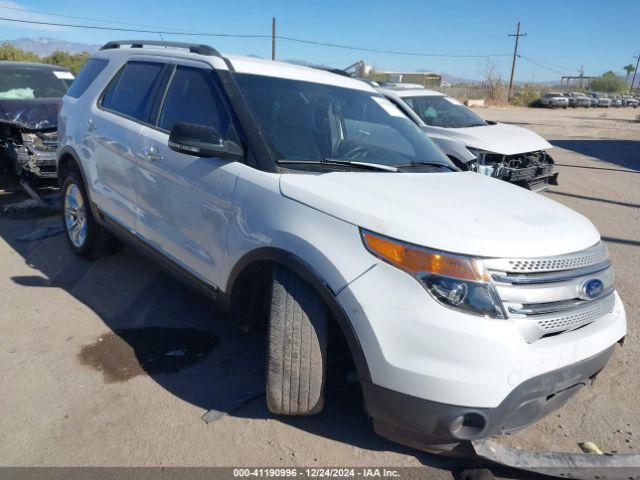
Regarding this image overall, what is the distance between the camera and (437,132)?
8281 millimetres

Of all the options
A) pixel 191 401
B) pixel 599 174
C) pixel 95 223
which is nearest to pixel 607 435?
pixel 191 401

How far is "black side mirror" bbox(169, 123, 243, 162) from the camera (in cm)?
290

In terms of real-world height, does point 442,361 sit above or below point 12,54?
below

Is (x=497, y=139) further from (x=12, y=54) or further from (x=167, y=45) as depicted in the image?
(x=12, y=54)

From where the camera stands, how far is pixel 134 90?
4145 mm

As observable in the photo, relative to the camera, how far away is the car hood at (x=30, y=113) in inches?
287

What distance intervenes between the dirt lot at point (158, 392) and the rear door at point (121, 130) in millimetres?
754

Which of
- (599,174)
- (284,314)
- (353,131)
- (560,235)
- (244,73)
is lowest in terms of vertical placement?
(599,174)

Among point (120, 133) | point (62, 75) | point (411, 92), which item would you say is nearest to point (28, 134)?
point (62, 75)

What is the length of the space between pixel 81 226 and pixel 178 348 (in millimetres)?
2058

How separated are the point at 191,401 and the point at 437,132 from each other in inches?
253

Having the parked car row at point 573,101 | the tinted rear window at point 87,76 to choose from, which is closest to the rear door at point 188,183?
the tinted rear window at point 87,76

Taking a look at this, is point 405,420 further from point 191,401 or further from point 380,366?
point 191,401

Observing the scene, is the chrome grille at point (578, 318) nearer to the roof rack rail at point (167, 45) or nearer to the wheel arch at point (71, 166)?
the roof rack rail at point (167, 45)
